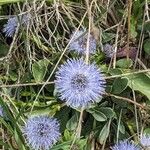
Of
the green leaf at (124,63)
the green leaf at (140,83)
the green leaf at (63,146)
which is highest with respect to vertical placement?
the green leaf at (124,63)

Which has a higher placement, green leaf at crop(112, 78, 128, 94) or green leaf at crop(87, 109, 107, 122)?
green leaf at crop(112, 78, 128, 94)

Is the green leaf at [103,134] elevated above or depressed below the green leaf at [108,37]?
below

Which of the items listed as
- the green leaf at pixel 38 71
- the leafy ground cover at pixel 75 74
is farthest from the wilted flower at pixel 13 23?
the green leaf at pixel 38 71

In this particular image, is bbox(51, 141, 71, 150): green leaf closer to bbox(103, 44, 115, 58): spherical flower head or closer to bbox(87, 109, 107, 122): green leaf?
bbox(87, 109, 107, 122): green leaf

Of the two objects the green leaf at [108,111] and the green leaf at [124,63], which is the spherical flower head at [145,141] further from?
the green leaf at [124,63]

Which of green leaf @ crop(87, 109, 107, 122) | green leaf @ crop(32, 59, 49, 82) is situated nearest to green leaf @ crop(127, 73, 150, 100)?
green leaf @ crop(87, 109, 107, 122)

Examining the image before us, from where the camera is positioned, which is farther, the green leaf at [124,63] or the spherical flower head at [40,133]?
the green leaf at [124,63]

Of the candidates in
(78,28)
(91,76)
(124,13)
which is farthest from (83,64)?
(124,13)

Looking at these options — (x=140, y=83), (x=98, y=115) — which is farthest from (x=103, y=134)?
(x=140, y=83)
